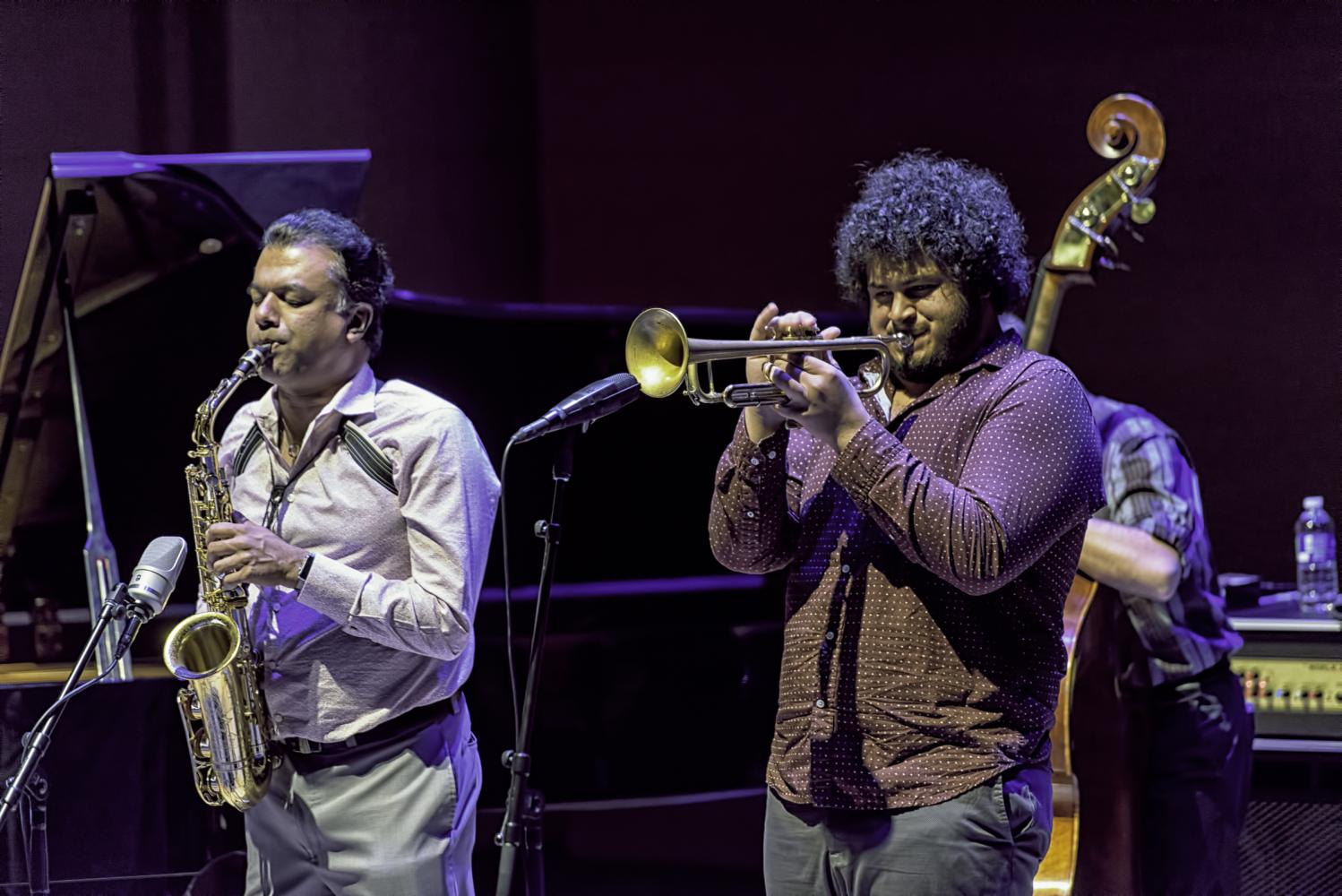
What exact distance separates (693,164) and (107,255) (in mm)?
3181

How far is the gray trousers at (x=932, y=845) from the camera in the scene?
6.12 feet

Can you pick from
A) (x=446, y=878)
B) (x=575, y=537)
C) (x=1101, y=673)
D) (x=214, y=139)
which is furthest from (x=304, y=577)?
(x=214, y=139)

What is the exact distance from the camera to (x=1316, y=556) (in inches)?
174

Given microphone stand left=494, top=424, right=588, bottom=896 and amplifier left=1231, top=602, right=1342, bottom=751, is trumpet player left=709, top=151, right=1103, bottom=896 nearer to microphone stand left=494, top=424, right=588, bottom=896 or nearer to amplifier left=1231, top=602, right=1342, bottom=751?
microphone stand left=494, top=424, right=588, bottom=896

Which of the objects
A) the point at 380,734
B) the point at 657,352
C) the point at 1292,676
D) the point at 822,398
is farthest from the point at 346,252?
the point at 1292,676

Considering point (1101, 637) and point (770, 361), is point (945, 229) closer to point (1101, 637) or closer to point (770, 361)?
point (770, 361)

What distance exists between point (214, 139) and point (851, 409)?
14.3 ft

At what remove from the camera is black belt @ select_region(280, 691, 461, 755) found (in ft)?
7.68

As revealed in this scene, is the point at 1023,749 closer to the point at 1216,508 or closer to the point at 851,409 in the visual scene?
the point at 851,409

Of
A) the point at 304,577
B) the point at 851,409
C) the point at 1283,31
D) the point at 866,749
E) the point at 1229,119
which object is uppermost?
the point at 1283,31

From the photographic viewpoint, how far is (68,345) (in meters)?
3.33

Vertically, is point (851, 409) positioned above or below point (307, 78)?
below

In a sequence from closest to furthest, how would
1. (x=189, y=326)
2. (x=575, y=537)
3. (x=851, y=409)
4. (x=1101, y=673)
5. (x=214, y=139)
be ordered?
(x=851, y=409)
(x=1101, y=673)
(x=189, y=326)
(x=575, y=537)
(x=214, y=139)

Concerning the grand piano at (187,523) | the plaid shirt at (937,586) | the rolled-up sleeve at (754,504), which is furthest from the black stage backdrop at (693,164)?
the plaid shirt at (937,586)
